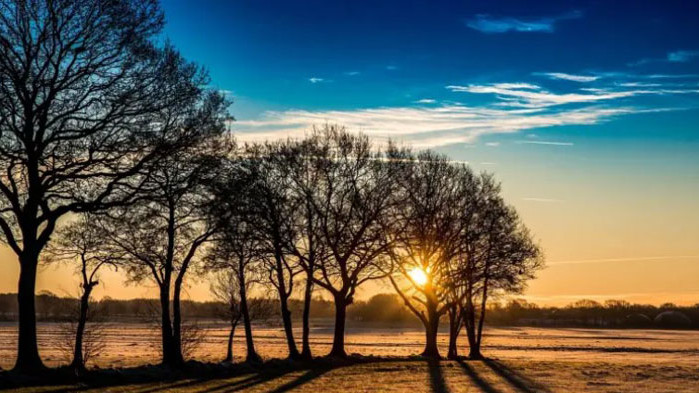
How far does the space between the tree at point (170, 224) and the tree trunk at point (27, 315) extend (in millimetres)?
3716

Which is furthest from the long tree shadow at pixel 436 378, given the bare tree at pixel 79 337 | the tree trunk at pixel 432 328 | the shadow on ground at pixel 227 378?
the bare tree at pixel 79 337

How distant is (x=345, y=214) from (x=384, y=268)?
716 cm

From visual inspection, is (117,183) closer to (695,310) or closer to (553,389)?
(553,389)

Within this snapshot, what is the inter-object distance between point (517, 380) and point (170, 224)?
19453mm

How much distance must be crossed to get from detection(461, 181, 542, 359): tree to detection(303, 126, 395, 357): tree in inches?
348

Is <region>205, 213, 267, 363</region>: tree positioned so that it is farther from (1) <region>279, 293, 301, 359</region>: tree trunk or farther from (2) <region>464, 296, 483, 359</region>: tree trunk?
(2) <region>464, 296, 483, 359</region>: tree trunk

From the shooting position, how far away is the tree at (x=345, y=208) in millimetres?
48500

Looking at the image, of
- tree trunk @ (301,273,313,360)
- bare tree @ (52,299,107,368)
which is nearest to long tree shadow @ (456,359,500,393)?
tree trunk @ (301,273,313,360)

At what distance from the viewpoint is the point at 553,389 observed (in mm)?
35594

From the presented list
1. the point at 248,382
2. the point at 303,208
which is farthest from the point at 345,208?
the point at 248,382

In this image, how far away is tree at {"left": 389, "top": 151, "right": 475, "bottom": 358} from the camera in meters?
53.8

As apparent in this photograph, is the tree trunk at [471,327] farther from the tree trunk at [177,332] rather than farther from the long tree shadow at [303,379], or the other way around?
the tree trunk at [177,332]

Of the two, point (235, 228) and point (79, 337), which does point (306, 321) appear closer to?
point (235, 228)

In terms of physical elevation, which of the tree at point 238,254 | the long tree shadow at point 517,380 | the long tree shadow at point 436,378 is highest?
the tree at point 238,254
